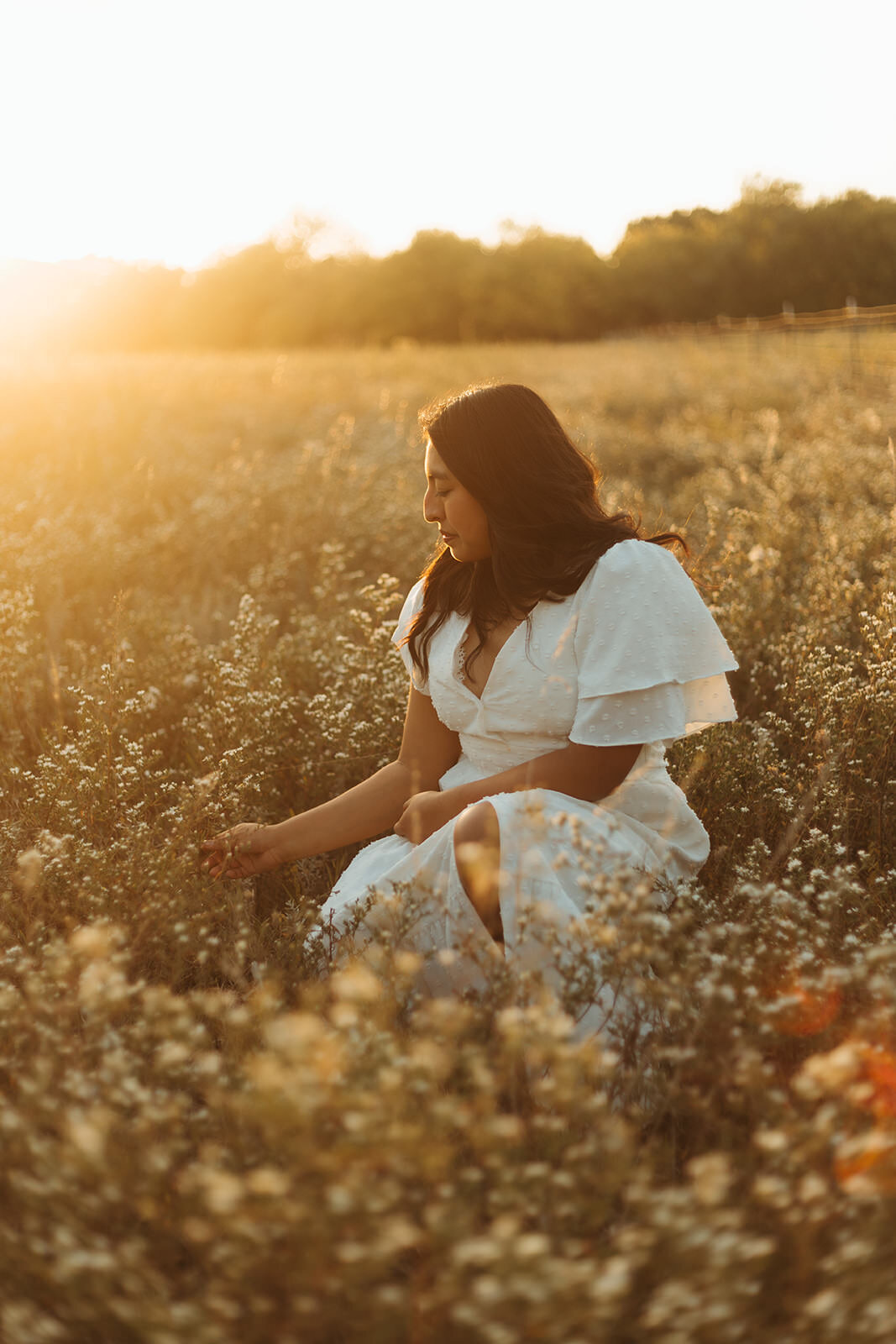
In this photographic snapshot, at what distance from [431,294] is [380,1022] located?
5640 centimetres

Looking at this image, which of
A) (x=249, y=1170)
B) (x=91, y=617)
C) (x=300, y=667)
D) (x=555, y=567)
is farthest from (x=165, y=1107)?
(x=91, y=617)

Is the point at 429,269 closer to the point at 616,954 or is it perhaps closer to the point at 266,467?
the point at 266,467

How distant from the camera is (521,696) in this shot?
2859mm

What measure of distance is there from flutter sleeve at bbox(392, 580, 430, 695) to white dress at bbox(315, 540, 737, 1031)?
0.19 metres

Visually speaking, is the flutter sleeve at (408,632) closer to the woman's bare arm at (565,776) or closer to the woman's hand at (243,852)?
the woman's bare arm at (565,776)

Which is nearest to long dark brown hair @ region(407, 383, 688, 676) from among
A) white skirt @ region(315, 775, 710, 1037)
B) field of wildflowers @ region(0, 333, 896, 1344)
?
white skirt @ region(315, 775, 710, 1037)

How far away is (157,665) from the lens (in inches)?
171

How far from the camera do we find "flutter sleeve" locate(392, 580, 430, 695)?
10.7ft

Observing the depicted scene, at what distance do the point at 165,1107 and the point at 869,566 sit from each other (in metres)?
4.67

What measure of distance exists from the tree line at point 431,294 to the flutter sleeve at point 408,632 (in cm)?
3895

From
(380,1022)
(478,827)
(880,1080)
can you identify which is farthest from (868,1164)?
(478,827)

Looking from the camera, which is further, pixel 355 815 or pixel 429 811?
pixel 355 815

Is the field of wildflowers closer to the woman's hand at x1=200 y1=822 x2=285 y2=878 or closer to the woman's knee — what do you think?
the woman's hand at x1=200 y1=822 x2=285 y2=878

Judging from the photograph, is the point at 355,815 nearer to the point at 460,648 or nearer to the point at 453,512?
the point at 460,648
